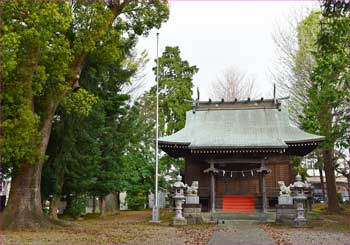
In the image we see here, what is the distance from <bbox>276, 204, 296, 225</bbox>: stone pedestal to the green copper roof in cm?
313

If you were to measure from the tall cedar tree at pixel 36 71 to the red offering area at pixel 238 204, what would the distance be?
951 centimetres

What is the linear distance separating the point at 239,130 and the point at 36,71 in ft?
39.1

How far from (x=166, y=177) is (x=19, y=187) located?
19.5 meters

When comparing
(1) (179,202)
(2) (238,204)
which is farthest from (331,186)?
(1) (179,202)

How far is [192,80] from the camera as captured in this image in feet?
106

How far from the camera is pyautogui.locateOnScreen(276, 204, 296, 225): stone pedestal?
1611 centimetres

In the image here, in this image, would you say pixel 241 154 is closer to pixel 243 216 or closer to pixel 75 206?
pixel 243 216

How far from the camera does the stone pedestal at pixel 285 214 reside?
16.1m

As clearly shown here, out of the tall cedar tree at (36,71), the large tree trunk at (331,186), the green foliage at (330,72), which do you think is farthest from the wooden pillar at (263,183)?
the tall cedar tree at (36,71)

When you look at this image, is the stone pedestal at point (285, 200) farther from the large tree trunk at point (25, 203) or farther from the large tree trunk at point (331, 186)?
the large tree trunk at point (25, 203)

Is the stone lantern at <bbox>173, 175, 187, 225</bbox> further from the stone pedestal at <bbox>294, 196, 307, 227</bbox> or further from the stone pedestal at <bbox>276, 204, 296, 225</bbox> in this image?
the stone pedestal at <bbox>294, 196, 307, 227</bbox>

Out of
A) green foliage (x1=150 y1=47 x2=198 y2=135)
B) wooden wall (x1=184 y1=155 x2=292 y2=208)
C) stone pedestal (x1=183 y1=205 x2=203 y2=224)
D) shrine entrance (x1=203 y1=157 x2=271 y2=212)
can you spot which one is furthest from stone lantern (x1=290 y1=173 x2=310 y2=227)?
green foliage (x1=150 y1=47 x2=198 y2=135)

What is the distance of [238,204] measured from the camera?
1972 centimetres

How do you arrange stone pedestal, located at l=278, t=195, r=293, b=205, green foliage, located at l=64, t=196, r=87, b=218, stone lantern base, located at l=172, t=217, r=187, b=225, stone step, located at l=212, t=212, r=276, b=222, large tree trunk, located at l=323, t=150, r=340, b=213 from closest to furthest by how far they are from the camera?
stone lantern base, located at l=172, t=217, r=187, b=225 → stone pedestal, located at l=278, t=195, r=293, b=205 → stone step, located at l=212, t=212, r=276, b=222 → green foliage, located at l=64, t=196, r=87, b=218 → large tree trunk, located at l=323, t=150, r=340, b=213
